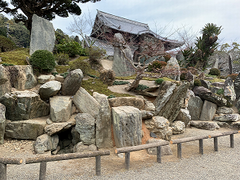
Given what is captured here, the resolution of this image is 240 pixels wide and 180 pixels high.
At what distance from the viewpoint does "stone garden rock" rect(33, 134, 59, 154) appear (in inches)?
209

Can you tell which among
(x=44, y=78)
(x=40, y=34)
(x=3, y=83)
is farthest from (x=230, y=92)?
(x=40, y=34)

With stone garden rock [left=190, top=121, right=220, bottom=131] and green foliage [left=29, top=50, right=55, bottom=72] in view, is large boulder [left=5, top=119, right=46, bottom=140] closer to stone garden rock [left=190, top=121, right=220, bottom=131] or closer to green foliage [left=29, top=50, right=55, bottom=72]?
green foliage [left=29, top=50, right=55, bottom=72]

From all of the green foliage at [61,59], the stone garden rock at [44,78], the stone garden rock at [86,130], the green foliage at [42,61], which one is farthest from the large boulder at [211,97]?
the green foliage at [42,61]

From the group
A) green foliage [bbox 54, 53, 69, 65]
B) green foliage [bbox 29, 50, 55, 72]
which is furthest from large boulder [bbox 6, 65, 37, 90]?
green foliage [bbox 54, 53, 69, 65]

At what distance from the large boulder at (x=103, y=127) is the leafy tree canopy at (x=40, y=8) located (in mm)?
11029

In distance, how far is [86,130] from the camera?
591 centimetres

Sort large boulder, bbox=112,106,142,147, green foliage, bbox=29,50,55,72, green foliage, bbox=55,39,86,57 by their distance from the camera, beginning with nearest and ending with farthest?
large boulder, bbox=112,106,142,147 < green foliage, bbox=29,50,55,72 < green foliage, bbox=55,39,86,57

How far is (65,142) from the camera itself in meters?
6.62

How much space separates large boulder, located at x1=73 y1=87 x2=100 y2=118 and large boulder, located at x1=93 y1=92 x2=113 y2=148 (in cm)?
28

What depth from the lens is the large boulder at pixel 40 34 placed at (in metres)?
10.5

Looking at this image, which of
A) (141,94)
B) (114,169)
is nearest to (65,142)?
(114,169)

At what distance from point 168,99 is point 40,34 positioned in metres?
9.81

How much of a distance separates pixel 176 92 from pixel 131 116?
3.32 meters

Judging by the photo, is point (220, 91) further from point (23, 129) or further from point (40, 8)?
point (40, 8)
